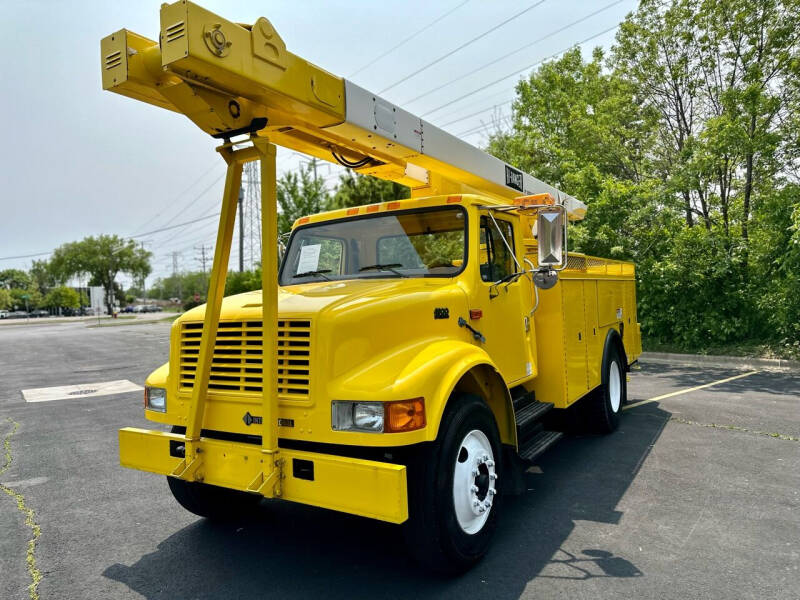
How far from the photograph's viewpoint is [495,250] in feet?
14.6

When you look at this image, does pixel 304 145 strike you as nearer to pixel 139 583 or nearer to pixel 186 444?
pixel 186 444

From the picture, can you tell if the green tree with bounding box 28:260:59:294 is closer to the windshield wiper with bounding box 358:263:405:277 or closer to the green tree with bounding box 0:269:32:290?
the green tree with bounding box 0:269:32:290

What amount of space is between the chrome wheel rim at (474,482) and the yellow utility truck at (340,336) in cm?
1

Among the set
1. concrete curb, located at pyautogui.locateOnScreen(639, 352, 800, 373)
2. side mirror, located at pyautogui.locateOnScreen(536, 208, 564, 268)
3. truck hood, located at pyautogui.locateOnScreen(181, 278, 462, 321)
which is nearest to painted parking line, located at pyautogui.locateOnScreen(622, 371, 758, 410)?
concrete curb, located at pyautogui.locateOnScreen(639, 352, 800, 373)

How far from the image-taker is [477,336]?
3.96 meters

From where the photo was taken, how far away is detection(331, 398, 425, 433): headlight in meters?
2.91

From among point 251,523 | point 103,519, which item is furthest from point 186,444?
point 103,519

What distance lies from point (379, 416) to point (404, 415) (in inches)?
5.2

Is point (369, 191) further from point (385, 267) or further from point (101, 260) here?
point (101, 260)

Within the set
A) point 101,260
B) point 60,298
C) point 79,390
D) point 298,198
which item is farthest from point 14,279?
point 79,390

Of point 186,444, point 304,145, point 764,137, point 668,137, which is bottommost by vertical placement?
point 186,444

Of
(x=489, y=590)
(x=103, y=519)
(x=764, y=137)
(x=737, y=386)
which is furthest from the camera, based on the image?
(x=764, y=137)

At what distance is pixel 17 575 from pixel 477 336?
3.26m

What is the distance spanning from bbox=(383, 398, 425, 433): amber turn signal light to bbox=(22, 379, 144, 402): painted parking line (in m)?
8.85
